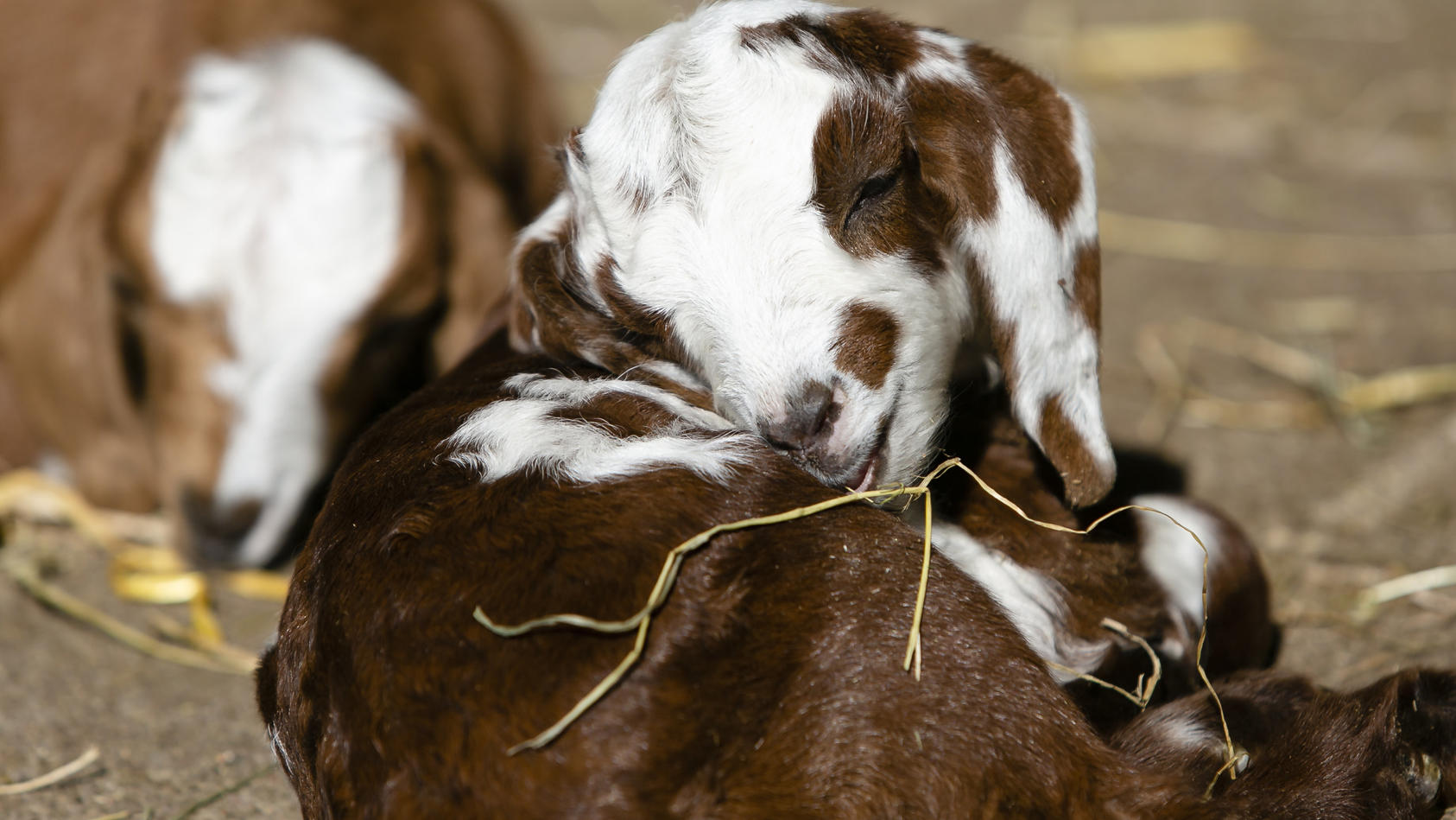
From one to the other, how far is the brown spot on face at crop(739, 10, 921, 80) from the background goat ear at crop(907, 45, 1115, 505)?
7 cm

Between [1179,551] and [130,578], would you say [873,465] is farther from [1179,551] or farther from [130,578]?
[130,578]

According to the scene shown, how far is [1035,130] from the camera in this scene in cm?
244

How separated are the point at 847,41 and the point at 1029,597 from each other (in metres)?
1.03

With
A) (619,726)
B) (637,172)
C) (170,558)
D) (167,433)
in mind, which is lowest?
(170,558)

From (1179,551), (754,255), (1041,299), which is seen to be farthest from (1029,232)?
(1179,551)

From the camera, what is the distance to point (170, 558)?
3902 millimetres

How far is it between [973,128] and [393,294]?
1928 mm

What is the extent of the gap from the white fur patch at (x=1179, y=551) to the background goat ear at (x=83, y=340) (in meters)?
2.78

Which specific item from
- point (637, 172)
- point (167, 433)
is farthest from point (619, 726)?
point (167, 433)

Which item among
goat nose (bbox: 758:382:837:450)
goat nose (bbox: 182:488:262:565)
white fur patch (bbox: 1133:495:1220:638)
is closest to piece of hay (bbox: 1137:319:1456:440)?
white fur patch (bbox: 1133:495:1220:638)

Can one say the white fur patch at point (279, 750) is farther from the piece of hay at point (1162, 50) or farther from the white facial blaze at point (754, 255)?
the piece of hay at point (1162, 50)

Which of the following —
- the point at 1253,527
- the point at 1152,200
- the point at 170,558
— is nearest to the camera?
the point at 1253,527

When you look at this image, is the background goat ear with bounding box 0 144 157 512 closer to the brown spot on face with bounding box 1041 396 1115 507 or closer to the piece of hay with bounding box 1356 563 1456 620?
the brown spot on face with bounding box 1041 396 1115 507

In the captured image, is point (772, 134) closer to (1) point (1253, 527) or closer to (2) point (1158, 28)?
(1) point (1253, 527)
